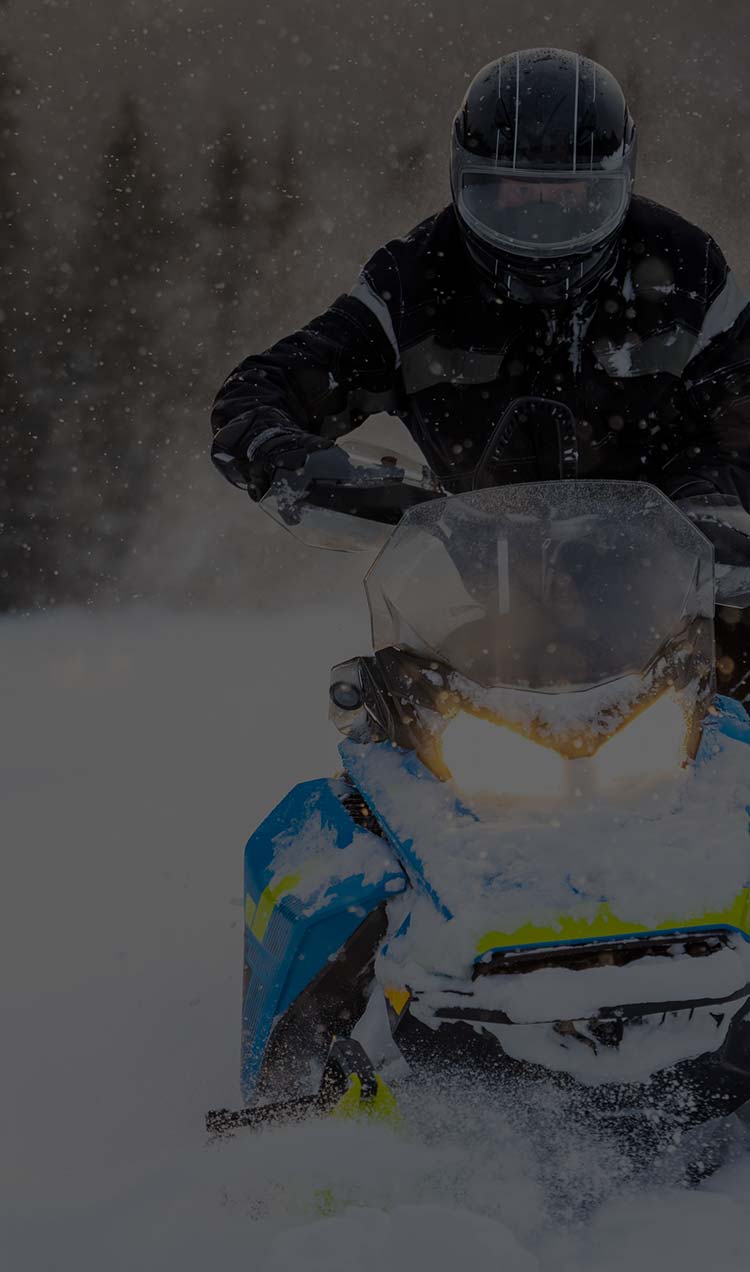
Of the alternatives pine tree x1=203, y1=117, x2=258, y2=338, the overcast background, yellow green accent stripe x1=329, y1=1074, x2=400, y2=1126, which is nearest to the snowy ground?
yellow green accent stripe x1=329, y1=1074, x2=400, y2=1126

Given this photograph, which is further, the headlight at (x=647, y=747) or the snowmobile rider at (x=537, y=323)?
A: the snowmobile rider at (x=537, y=323)

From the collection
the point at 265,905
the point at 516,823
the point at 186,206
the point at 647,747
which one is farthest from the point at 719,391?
the point at 186,206

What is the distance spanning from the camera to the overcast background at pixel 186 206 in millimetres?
12867

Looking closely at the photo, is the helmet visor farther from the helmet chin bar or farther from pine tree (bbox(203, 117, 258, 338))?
pine tree (bbox(203, 117, 258, 338))

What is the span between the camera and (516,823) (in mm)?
1759

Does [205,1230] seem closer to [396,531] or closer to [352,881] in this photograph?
[352,881]

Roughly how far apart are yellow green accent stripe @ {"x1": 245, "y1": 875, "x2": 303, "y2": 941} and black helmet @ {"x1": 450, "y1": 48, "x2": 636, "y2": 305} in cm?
126

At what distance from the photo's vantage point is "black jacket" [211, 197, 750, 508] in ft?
8.88

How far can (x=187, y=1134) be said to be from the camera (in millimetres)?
2840

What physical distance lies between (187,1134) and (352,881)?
121 cm

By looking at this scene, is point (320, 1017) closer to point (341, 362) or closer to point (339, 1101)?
point (339, 1101)

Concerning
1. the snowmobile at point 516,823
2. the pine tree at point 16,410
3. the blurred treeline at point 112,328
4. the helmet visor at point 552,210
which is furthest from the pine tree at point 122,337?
the snowmobile at point 516,823

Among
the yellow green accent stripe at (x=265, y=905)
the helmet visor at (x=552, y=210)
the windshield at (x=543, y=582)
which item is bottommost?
the yellow green accent stripe at (x=265, y=905)

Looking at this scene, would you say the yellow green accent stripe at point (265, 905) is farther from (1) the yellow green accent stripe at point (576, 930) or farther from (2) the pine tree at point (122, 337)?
(2) the pine tree at point (122, 337)
